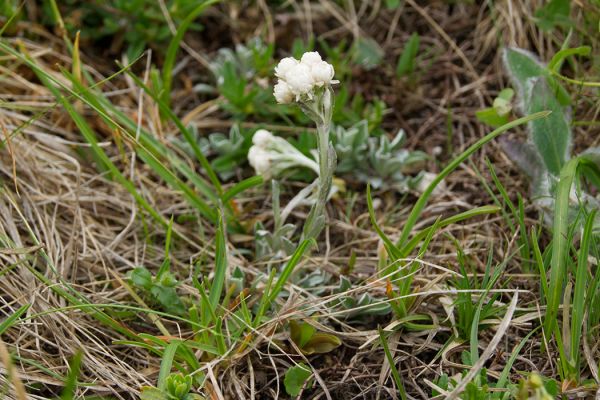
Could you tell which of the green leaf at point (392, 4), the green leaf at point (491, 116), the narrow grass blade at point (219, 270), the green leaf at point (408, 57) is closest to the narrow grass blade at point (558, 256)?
the green leaf at point (491, 116)

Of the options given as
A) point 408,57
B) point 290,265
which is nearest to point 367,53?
point 408,57

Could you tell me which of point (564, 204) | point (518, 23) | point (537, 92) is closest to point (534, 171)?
point (537, 92)

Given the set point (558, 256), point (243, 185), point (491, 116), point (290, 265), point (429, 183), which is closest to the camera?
point (558, 256)

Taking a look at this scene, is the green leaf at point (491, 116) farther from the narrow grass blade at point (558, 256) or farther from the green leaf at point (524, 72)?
the narrow grass blade at point (558, 256)

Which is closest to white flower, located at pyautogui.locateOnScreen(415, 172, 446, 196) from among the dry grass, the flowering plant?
the dry grass

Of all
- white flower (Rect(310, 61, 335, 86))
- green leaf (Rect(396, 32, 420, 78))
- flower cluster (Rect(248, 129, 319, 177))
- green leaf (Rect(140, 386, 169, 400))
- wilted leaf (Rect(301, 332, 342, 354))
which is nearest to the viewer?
green leaf (Rect(140, 386, 169, 400))

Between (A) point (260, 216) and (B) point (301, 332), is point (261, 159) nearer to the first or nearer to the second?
(A) point (260, 216)

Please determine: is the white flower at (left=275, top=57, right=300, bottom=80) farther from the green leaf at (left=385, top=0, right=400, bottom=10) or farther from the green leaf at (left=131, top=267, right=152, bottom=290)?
the green leaf at (left=385, top=0, right=400, bottom=10)

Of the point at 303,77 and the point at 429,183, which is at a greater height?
the point at 303,77
